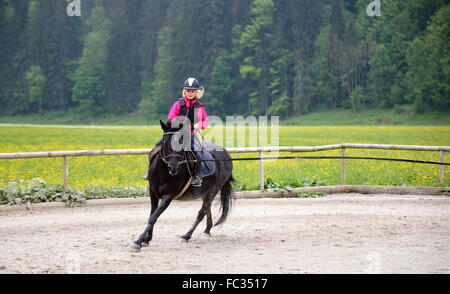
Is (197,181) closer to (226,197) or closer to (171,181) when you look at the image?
A: (171,181)

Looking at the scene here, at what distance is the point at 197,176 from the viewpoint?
9344mm

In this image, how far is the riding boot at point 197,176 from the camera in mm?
9281

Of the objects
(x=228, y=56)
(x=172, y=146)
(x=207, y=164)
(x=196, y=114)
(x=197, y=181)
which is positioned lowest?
(x=197, y=181)

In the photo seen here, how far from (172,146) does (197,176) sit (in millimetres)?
883

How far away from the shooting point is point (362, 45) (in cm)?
7600

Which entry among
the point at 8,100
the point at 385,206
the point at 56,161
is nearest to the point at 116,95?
the point at 8,100

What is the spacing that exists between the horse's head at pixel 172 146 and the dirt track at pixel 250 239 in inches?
47.8

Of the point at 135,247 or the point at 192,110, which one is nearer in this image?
the point at 135,247

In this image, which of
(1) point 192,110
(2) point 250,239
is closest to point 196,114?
(1) point 192,110

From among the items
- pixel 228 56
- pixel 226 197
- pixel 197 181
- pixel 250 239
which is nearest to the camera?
pixel 197 181

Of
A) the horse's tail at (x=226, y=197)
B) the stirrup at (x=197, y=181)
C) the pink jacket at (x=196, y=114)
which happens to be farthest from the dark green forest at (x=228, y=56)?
the stirrup at (x=197, y=181)

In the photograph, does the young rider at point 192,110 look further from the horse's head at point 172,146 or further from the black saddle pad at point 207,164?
the horse's head at point 172,146
